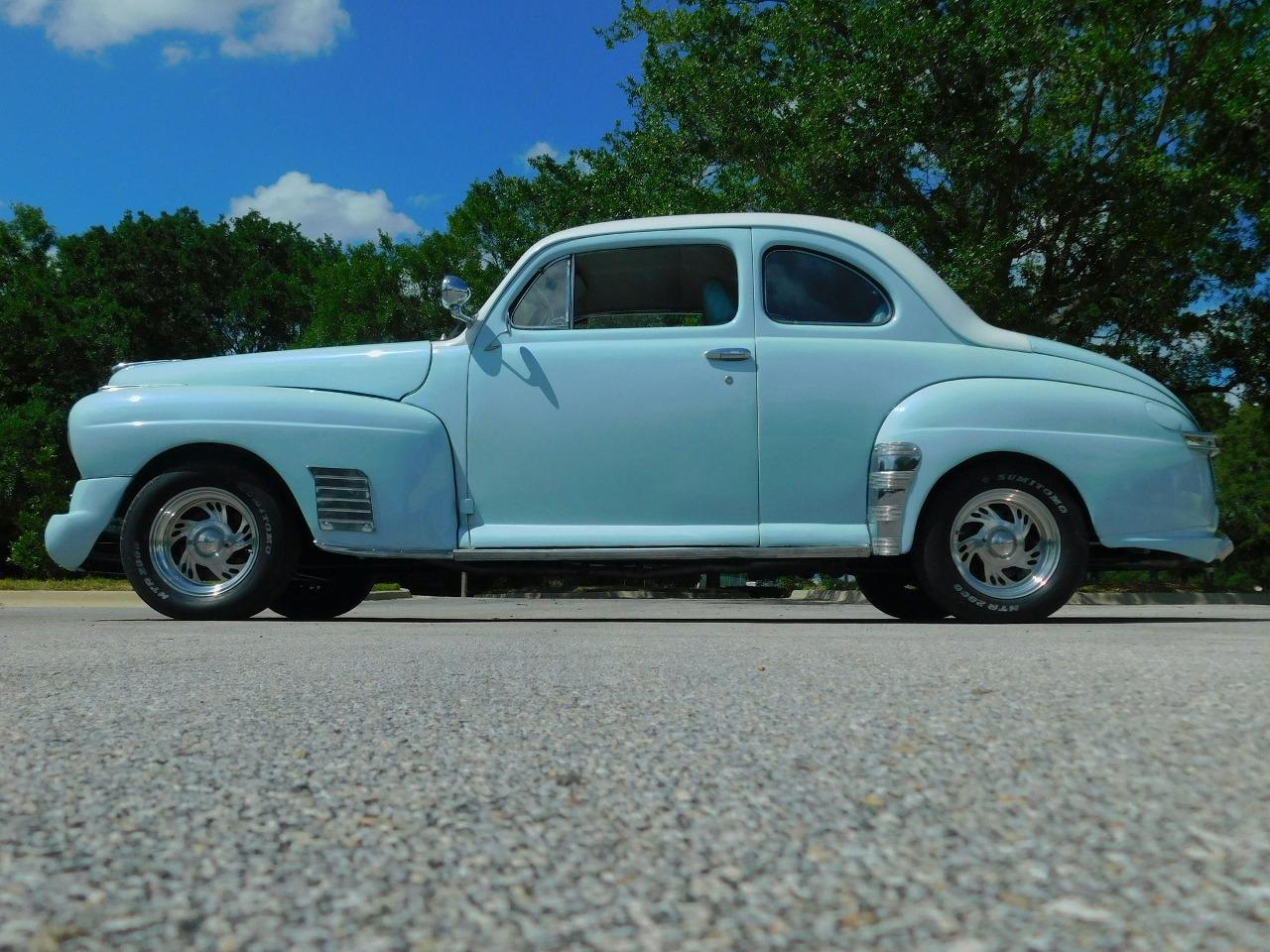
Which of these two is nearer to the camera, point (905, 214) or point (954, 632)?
point (954, 632)

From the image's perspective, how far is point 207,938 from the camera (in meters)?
1.23

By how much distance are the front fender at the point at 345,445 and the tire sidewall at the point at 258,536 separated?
136mm

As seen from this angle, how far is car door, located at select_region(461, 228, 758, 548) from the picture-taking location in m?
5.44

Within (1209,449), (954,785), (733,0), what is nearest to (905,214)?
(733,0)

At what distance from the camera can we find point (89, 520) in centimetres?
567

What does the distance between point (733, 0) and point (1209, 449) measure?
13660 millimetres

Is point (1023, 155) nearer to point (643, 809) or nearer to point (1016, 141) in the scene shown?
point (1016, 141)

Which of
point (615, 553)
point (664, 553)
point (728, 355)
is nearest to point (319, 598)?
point (615, 553)

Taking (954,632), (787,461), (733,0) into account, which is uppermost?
(733,0)

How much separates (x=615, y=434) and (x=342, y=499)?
1360mm

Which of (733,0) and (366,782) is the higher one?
(733,0)

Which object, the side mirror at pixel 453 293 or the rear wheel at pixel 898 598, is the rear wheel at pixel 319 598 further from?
the rear wheel at pixel 898 598


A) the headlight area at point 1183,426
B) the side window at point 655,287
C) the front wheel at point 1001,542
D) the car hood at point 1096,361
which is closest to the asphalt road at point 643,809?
the front wheel at point 1001,542

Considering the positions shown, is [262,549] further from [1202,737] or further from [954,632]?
[1202,737]
